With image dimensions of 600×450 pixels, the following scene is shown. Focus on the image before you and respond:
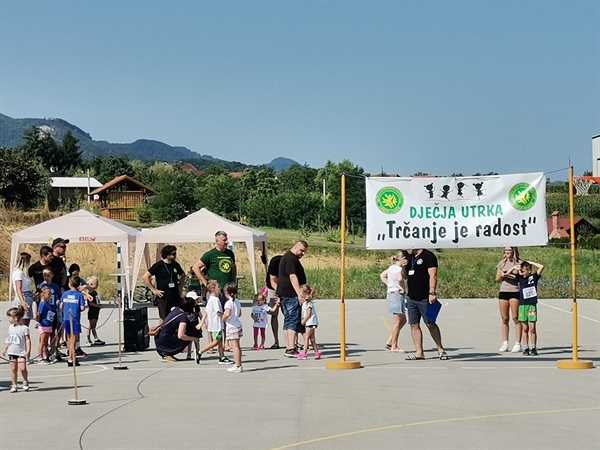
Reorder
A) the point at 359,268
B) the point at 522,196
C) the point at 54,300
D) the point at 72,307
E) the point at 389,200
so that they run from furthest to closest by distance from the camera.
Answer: the point at 359,268 → the point at 54,300 → the point at 72,307 → the point at 389,200 → the point at 522,196

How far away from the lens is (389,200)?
1509cm

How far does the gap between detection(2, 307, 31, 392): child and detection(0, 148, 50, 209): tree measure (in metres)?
53.4

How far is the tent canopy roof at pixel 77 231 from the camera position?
29.7 metres

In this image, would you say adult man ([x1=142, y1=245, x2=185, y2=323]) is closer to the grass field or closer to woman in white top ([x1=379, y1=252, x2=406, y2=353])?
woman in white top ([x1=379, y1=252, x2=406, y2=353])

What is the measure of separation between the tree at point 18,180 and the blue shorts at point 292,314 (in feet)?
169

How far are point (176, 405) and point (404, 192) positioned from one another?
5.48 metres

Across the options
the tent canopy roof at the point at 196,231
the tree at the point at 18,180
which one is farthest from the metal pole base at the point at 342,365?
the tree at the point at 18,180

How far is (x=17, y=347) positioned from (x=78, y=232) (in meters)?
17.7

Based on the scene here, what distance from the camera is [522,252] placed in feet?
198

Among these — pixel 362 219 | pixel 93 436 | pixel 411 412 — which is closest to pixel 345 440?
pixel 411 412

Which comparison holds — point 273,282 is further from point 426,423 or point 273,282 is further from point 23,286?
point 426,423

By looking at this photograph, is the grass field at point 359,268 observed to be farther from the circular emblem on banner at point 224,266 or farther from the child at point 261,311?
the circular emblem on banner at point 224,266

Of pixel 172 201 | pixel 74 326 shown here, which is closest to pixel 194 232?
pixel 74 326

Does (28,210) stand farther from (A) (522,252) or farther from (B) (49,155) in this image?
(B) (49,155)
